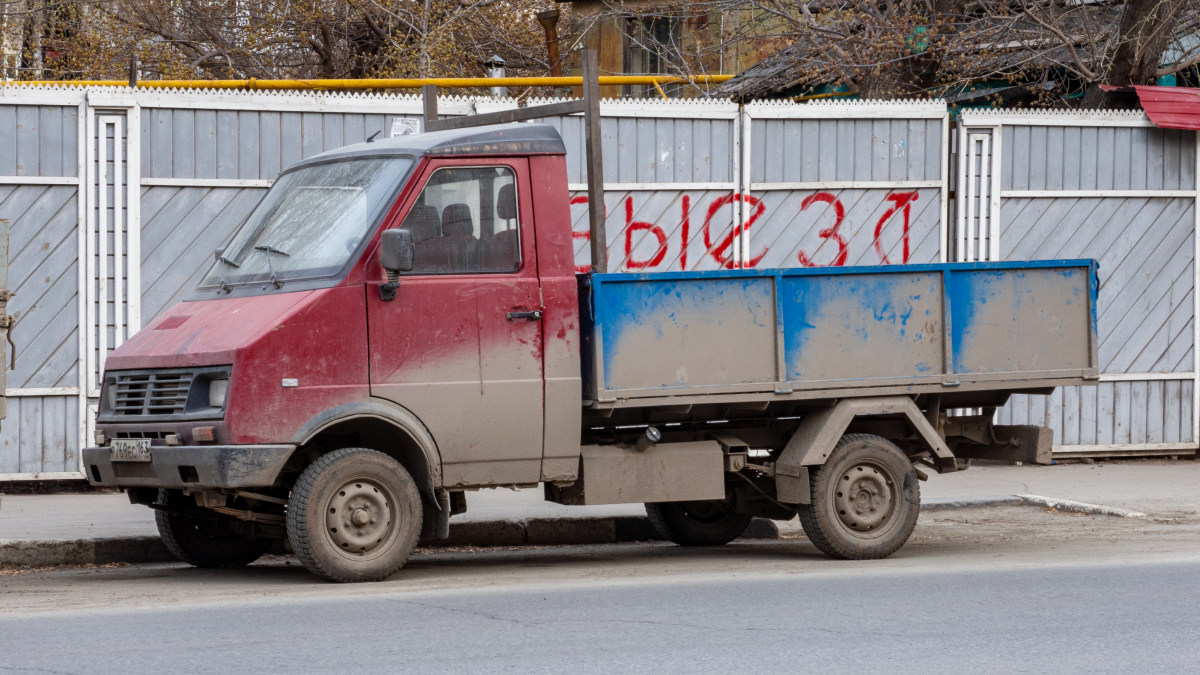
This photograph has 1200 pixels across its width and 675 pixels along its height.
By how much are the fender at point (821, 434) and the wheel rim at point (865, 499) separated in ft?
0.70

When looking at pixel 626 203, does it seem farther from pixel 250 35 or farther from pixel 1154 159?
pixel 250 35

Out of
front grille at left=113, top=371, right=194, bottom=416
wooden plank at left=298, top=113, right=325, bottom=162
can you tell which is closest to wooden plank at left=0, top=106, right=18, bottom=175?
wooden plank at left=298, top=113, right=325, bottom=162

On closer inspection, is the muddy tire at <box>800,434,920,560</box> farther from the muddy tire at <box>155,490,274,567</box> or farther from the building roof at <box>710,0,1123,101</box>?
the building roof at <box>710,0,1123,101</box>

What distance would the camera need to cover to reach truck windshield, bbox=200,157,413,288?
741 centimetres

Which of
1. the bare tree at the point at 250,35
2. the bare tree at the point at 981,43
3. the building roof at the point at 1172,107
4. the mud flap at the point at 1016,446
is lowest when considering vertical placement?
the mud flap at the point at 1016,446

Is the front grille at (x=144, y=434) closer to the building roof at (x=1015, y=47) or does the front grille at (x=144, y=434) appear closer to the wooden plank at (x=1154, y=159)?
the building roof at (x=1015, y=47)

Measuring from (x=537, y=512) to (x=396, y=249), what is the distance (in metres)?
3.27

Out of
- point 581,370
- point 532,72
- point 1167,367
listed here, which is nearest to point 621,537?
point 581,370

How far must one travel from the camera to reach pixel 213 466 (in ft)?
22.9

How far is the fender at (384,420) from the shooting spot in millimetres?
7145

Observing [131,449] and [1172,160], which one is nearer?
[131,449]

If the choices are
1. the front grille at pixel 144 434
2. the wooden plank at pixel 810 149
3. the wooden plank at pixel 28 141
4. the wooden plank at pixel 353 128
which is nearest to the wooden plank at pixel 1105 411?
the wooden plank at pixel 810 149

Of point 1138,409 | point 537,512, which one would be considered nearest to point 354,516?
point 537,512

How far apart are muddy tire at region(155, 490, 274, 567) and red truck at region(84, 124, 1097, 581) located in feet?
0.05
